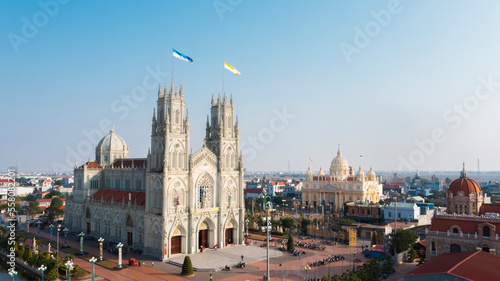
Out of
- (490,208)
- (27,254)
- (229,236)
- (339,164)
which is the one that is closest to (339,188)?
(339,164)

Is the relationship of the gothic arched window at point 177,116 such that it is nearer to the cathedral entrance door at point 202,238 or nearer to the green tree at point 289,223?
the cathedral entrance door at point 202,238

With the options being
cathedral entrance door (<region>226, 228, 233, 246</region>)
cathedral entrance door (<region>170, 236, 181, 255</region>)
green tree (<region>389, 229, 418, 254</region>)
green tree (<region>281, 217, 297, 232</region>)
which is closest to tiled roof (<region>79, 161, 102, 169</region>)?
cathedral entrance door (<region>170, 236, 181, 255</region>)

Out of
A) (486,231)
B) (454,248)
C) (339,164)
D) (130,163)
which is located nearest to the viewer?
(486,231)

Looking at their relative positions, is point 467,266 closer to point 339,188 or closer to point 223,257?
point 223,257

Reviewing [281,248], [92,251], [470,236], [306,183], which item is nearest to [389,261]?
[470,236]

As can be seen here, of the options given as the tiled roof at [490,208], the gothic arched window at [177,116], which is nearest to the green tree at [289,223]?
the gothic arched window at [177,116]

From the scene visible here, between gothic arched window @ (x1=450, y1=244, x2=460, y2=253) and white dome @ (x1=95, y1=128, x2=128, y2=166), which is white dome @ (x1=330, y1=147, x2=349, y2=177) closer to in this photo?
white dome @ (x1=95, y1=128, x2=128, y2=166)

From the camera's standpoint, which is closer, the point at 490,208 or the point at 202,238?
the point at 490,208

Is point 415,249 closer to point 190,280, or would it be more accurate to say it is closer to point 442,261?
point 442,261
